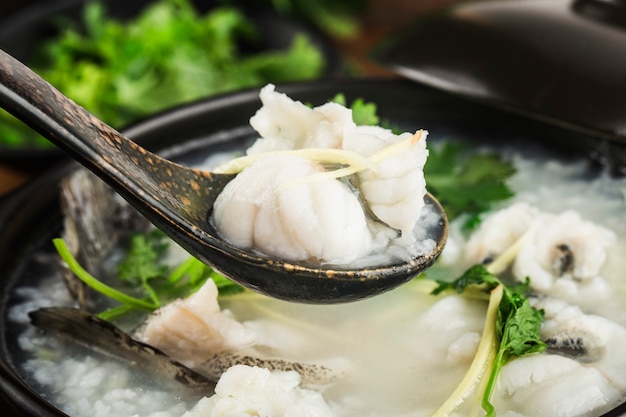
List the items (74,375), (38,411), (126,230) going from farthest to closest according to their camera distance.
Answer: (126,230)
(74,375)
(38,411)

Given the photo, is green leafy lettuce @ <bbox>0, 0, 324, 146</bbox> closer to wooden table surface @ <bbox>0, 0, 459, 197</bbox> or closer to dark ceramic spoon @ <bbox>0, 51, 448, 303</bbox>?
wooden table surface @ <bbox>0, 0, 459, 197</bbox>

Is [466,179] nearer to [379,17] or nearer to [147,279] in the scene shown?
[147,279]

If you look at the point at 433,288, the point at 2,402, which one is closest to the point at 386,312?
the point at 433,288

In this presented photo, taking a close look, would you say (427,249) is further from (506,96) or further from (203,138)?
(203,138)

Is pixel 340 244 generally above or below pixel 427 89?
below

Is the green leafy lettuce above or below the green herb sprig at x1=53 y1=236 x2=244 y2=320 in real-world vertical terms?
above

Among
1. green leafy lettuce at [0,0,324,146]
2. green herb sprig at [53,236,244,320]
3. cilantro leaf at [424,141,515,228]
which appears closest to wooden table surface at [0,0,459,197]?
green leafy lettuce at [0,0,324,146]
